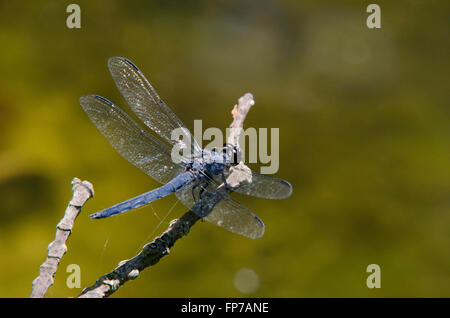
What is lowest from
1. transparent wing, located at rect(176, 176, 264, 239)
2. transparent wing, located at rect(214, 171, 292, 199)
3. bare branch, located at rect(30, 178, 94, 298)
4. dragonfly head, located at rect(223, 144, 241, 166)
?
bare branch, located at rect(30, 178, 94, 298)

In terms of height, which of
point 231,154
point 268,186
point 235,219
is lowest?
point 235,219

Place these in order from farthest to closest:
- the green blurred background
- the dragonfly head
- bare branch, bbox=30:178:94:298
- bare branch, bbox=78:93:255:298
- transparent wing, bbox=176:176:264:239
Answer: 1. the green blurred background
2. the dragonfly head
3. transparent wing, bbox=176:176:264:239
4. bare branch, bbox=78:93:255:298
5. bare branch, bbox=30:178:94:298

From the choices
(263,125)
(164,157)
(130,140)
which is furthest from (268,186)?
(263,125)

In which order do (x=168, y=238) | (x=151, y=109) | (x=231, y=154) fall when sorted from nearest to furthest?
(x=168, y=238) < (x=231, y=154) < (x=151, y=109)

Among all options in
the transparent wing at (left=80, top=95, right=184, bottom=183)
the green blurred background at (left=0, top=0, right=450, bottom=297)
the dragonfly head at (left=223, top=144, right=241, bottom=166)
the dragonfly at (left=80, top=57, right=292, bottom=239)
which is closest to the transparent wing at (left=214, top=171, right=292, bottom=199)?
the dragonfly at (left=80, top=57, right=292, bottom=239)

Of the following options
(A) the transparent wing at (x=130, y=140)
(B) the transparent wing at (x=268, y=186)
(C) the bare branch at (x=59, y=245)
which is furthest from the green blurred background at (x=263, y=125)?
(C) the bare branch at (x=59, y=245)

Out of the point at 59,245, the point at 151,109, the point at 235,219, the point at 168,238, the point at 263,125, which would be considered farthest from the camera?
the point at 263,125

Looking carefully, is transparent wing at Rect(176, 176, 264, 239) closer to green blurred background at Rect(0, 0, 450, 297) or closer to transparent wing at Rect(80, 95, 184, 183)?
transparent wing at Rect(80, 95, 184, 183)

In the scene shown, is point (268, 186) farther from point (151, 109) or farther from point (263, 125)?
point (263, 125)
